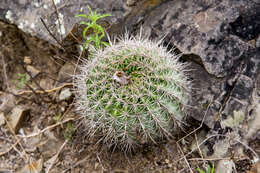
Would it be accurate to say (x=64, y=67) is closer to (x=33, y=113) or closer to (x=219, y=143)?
(x=33, y=113)

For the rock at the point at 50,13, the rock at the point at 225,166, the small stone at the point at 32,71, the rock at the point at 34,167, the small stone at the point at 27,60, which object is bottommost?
the rock at the point at 34,167

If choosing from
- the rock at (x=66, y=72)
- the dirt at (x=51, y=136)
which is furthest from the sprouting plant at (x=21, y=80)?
the rock at (x=66, y=72)

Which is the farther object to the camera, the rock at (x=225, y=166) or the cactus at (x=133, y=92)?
the rock at (x=225, y=166)

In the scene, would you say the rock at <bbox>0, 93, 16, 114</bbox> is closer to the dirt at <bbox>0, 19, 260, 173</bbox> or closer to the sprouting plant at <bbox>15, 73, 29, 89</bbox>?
Result: the dirt at <bbox>0, 19, 260, 173</bbox>

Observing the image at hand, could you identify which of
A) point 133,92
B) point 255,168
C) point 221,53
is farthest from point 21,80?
point 255,168

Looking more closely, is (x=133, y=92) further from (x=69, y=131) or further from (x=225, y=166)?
(x=69, y=131)

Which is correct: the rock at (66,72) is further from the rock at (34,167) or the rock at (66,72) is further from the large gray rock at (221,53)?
the large gray rock at (221,53)

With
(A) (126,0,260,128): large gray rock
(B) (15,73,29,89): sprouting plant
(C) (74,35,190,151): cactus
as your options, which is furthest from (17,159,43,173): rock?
(A) (126,0,260,128): large gray rock
